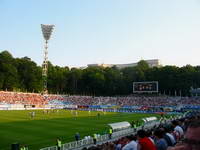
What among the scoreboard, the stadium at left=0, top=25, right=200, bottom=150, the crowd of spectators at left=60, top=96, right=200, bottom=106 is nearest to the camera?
the stadium at left=0, top=25, right=200, bottom=150

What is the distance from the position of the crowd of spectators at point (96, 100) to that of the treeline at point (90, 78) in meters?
16.1

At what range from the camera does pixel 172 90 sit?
110 meters

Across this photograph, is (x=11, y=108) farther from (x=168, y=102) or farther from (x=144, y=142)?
(x=144, y=142)

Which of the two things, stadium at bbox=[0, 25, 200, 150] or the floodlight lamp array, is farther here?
the floodlight lamp array

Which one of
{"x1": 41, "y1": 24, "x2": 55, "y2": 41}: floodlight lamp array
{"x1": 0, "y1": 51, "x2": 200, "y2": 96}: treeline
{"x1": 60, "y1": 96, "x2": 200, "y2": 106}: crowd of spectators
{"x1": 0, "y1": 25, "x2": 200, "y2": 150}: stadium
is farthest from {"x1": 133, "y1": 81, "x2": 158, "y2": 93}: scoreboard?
{"x1": 41, "y1": 24, "x2": 55, "y2": 41}: floodlight lamp array

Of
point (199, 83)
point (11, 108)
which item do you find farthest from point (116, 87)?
point (11, 108)

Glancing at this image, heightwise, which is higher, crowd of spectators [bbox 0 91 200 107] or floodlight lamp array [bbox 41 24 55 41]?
floodlight lamp array [bbox 41 24 55 41]

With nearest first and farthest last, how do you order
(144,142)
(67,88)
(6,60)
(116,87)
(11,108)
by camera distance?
Result: (144,142) < (11,108) < (6,60) < (116,87) < (67,88)

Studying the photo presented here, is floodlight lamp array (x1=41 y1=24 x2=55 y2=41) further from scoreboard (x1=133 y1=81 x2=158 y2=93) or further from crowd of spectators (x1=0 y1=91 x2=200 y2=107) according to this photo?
scoreboard (x1=133 y1=81 x2=158 y2=93)

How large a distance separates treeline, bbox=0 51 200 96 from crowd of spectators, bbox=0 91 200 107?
53.0 ft

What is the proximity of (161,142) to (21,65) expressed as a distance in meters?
110

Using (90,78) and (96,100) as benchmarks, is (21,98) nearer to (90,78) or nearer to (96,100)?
(96,100)

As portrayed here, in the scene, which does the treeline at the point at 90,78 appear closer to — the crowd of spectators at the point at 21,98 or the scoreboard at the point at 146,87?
the crowd of spectators at the point at 21,98

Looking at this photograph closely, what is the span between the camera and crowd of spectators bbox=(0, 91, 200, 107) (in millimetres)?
83562
